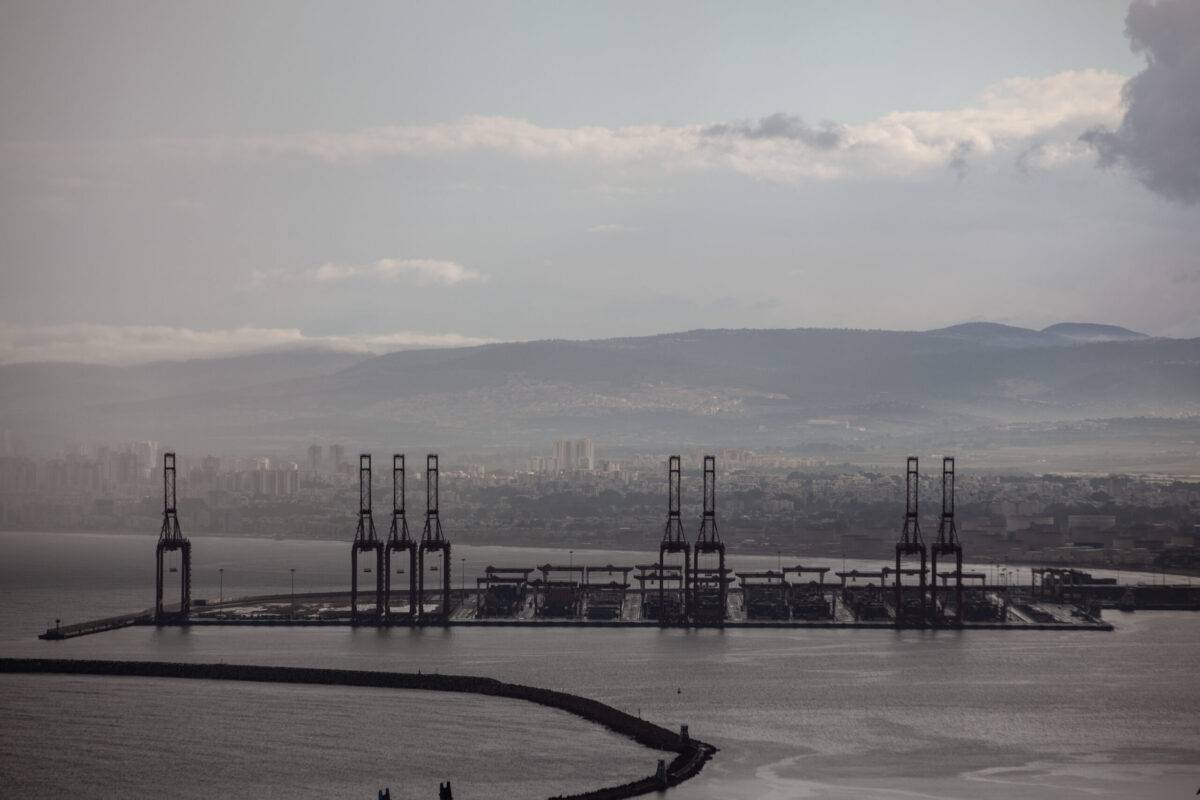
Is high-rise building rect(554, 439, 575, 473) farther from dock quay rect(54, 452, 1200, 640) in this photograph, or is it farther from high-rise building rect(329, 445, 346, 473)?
dock quay rect(54, 452, 1200, 640)

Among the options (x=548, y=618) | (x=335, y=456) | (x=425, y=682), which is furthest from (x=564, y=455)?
(x=425, y=682)

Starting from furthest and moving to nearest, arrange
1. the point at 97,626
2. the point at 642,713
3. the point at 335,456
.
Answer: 1. the point at 335,456
2. the point at 97,626
3. the point at 642,713

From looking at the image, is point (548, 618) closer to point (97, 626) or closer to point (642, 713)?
point (97, 626)

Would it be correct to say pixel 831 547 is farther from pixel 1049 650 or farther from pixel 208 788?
pixel 208 788

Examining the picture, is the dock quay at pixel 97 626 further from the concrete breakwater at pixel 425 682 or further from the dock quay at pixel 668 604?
the concrete breakwater at pixel 425 682

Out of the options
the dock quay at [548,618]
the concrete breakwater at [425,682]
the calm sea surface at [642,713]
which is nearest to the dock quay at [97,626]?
the dock quay at [548,618]
